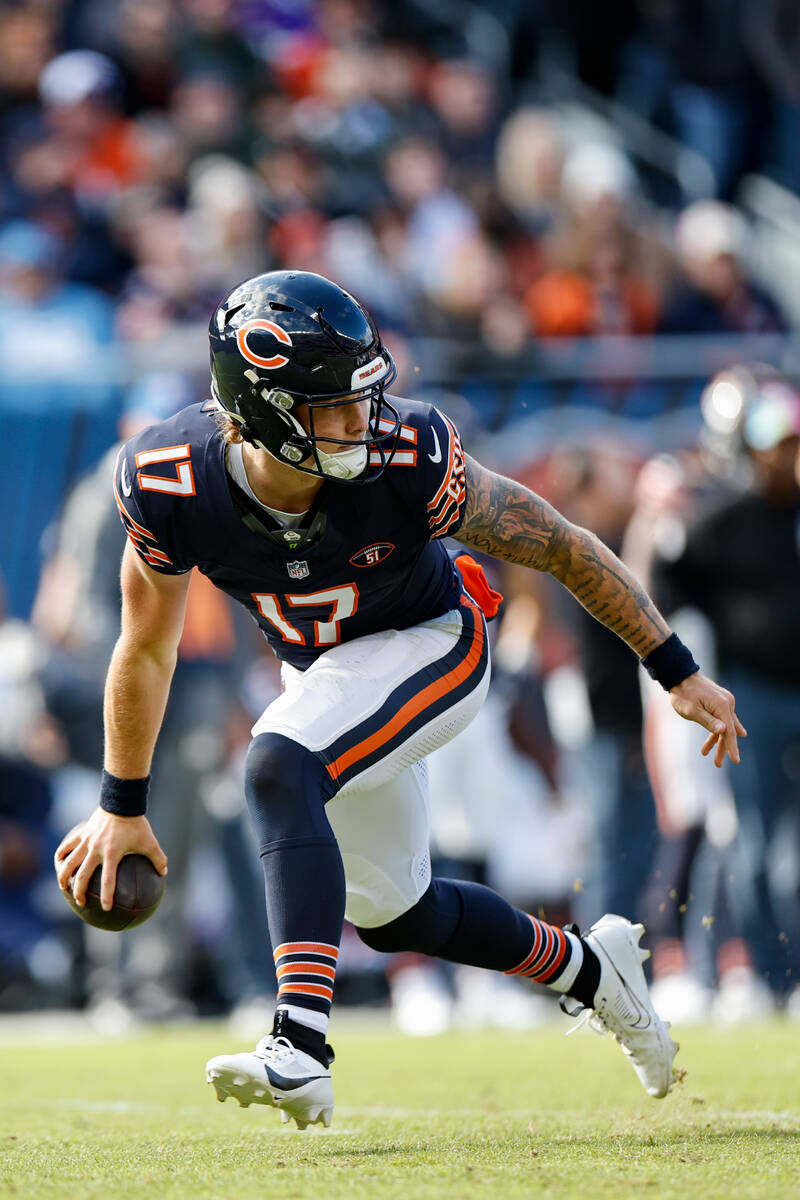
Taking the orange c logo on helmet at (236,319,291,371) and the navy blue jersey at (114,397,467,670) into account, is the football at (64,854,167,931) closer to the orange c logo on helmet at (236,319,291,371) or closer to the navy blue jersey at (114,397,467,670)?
the navy blue jersey at (114,397,467,670)

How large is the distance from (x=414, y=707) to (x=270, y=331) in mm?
909

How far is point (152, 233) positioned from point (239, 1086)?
7568 mm

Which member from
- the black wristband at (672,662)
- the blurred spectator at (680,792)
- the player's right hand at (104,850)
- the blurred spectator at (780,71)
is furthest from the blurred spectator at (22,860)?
the blurred spectator at (780,71)

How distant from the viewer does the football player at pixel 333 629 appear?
11.7 feet

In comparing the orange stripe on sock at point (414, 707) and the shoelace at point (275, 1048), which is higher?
the orange stripe on sock at point (414, 707)

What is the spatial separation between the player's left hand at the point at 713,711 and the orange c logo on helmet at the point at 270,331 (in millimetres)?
1201

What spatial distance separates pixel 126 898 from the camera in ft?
12.7

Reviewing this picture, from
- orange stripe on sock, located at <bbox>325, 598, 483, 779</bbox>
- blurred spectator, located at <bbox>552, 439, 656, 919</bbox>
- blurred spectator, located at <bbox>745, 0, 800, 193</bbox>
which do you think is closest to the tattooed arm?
orange stripe on sock, located at <bbox>325, 598, 483, 779</bbox>

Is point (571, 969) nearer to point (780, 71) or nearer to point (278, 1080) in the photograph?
point (278, 1080)

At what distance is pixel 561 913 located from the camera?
7.94m

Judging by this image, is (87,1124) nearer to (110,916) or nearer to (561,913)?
(110,916)

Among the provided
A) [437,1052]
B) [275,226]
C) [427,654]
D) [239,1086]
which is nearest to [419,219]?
[275,226]

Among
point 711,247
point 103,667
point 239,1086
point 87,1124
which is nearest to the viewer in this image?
point 239,1086

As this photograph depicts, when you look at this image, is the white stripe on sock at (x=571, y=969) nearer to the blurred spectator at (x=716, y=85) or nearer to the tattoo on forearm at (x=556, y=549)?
the tattoo on forearm at (x=556, y=549)
